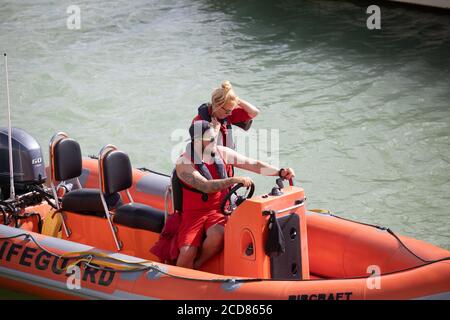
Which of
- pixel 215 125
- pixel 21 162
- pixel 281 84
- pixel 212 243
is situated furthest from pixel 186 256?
pixel 281 84

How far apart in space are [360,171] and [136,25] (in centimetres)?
589

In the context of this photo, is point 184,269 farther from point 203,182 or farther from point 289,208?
point 289,208

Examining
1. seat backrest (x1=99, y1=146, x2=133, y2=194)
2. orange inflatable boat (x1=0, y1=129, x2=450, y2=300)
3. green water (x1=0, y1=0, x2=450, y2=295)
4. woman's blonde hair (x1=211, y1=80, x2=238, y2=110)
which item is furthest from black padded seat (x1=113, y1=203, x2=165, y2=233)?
green water (x1=0, y1=0, x2=450, y2=295)

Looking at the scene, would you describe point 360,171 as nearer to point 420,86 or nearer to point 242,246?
point 420,86

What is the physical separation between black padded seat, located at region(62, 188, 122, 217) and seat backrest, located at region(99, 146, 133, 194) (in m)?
0.19

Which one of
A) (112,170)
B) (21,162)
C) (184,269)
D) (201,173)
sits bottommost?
(184,269)

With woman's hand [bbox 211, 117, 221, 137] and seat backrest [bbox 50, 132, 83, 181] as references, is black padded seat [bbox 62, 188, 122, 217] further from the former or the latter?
woman's hand [bbox 211, 117, 221, 137]

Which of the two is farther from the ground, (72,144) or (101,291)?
(72,144)

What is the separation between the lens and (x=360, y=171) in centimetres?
788

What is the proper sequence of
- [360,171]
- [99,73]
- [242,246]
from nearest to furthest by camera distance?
[242,246] → [360,171] → [99,73]

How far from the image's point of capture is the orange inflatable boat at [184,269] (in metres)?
4.33

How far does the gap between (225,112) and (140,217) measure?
85 centimetres

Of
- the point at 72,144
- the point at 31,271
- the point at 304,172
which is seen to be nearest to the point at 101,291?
the point at 31,271

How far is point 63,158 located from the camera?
17.5ft
